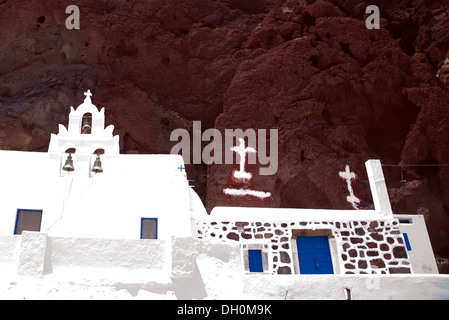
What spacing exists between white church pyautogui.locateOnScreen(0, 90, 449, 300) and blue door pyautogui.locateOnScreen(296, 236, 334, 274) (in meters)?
0.03

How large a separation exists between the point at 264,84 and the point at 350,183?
20.8 ft

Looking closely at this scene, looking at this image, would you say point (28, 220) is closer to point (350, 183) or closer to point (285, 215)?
point (285, 215)

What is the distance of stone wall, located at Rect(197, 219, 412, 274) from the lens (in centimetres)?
1266

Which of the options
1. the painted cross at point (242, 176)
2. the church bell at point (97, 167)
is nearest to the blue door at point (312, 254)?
the church bell at point (97, 167)

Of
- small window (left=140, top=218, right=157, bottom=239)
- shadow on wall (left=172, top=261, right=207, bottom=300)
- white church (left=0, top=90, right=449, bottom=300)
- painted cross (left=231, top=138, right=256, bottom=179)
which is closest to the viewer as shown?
white church (left=0, top=90, right=449, bottom=300)

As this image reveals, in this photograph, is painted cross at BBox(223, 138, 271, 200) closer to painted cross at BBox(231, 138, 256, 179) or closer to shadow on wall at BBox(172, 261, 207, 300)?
painted cross at BBox(231, 138, 256, 179)

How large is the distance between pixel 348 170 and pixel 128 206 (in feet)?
37.0

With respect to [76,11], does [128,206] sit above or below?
below

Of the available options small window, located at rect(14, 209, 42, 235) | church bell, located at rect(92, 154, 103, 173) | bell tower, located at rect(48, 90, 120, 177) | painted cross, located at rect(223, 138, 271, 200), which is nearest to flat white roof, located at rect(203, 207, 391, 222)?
church bell, located at rect(92, 154, 103, 173)

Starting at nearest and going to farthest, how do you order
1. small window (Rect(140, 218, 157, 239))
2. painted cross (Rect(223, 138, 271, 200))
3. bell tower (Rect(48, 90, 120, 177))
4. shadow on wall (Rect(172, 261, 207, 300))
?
shadow on wall (Rect(172, 261, 207, 300)), small window (Rect(140, 218, 157, 239)), bell tower (Rect(48, 90, 120, 177)), painted cross (Rect(223, 138, 271, 200))

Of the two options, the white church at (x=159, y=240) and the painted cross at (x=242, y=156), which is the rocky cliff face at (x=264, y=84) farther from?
the white church at (x=159, y=240)

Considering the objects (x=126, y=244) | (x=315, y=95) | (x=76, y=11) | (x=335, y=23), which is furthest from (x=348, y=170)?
(x=76, y=11)

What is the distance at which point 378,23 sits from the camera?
25.2 m

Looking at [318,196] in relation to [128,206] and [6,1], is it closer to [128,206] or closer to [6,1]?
[128,206]
